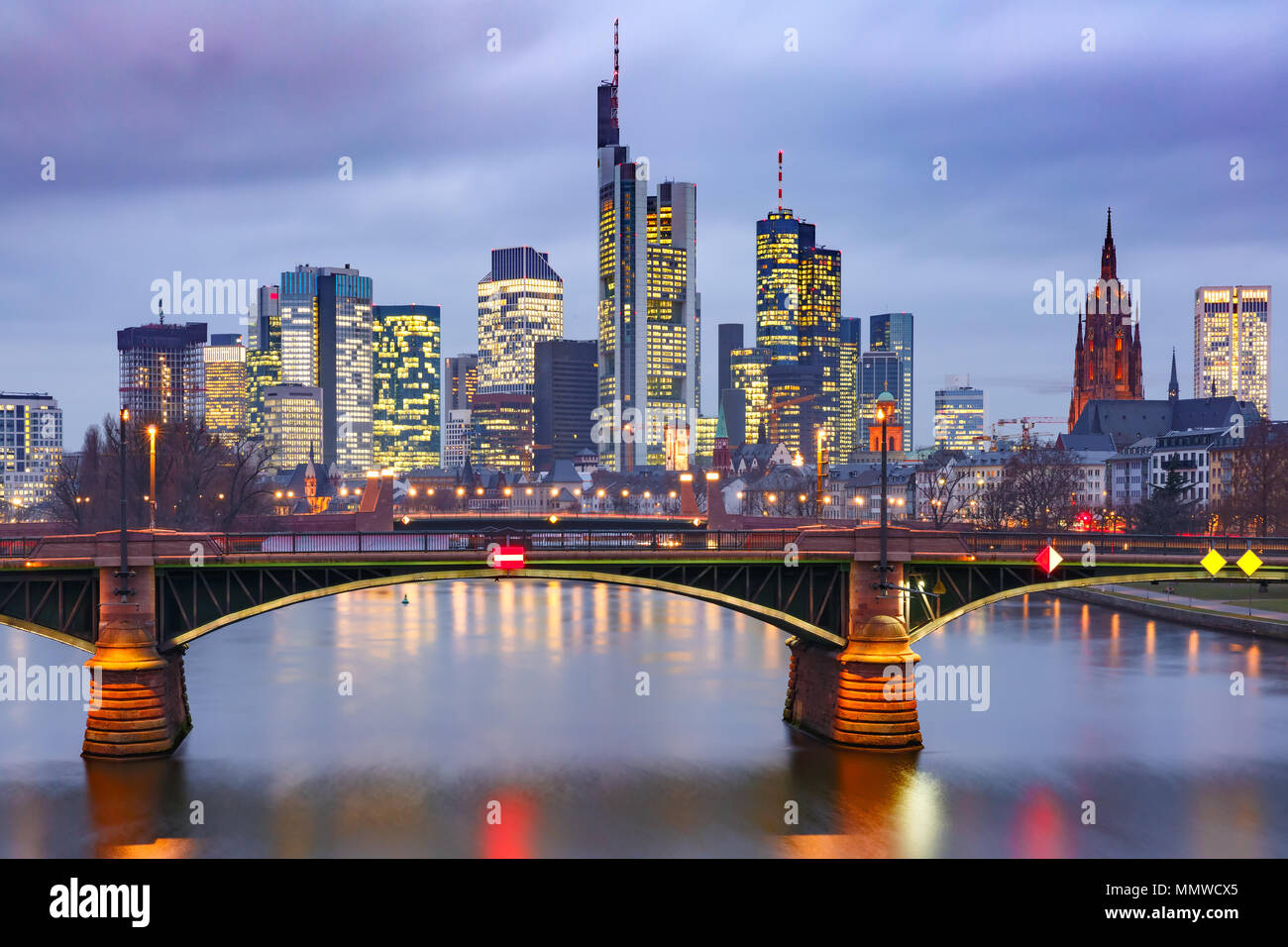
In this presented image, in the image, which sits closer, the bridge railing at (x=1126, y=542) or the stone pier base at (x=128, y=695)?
the stone pier base at (x=128, y=695)

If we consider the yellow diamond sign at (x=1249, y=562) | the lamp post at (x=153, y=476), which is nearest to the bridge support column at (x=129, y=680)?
the lamp post at (x=153, y=476)

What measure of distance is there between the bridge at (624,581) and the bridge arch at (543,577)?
8 centimetres

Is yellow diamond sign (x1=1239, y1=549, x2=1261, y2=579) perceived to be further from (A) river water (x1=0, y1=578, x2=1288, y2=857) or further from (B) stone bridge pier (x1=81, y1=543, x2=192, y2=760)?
(B) stone bridge pier (x1=81, y1=543, x2=192, y2=760)

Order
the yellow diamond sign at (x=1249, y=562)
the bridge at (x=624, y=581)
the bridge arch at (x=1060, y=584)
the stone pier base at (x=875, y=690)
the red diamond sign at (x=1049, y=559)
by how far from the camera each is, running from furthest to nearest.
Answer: the bridge arch at (x=1060, y=584)
the stone pier base at (x=875, y=690)
the red diamond sign at (x=1049, y=559)
the bridge at (x=624, y=581)
the yellow diamond sign at (x=1249, y=562)

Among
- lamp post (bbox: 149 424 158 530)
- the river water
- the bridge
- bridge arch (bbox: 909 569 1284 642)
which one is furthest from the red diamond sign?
lamp post (bbox: 149 424 158 530)


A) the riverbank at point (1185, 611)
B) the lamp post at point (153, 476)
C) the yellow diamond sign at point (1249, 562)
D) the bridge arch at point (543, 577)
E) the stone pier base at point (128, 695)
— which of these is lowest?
the riverbank at point (1185, 611)

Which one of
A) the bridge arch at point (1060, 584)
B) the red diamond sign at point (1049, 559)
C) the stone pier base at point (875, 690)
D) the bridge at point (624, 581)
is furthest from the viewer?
the bridge arch at point (1060, 584)

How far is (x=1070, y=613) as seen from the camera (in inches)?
3720

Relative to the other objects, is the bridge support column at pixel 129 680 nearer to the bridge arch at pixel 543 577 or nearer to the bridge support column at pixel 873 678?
the bridge arch at pixel 543 577

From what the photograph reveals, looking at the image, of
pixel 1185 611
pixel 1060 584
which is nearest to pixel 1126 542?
pixel 1060 584

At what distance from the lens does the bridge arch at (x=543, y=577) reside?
144 feet

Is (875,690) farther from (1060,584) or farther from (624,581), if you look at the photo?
(624,581)

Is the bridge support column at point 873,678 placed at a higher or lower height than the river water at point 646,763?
higher
